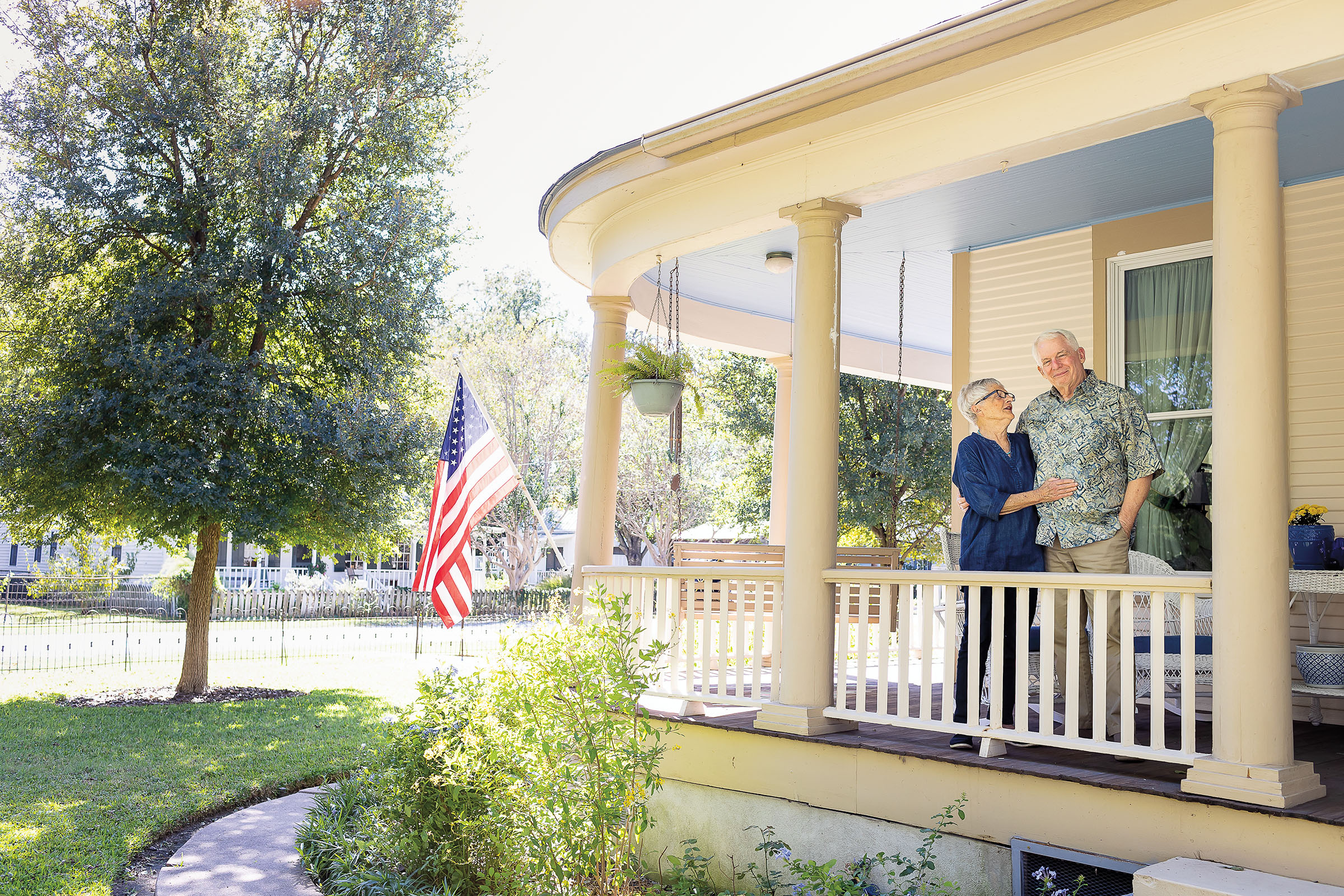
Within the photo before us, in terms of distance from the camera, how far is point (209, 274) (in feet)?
38.7

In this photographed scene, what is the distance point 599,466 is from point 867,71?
137 inches

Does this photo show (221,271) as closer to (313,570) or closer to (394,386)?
(394,386)

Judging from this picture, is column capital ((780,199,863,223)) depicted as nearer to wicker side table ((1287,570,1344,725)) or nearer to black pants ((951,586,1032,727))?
black pants ((951,586,1032,727))

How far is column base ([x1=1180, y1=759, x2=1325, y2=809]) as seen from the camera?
3.50m

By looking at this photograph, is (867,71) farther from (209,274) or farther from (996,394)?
(209,274)

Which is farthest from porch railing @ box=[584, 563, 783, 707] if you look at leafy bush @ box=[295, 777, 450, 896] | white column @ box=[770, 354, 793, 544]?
white column @ box=[770, 354, 793, 544]

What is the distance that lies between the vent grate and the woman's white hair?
1.89 meters

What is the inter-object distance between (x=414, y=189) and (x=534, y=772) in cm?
1123

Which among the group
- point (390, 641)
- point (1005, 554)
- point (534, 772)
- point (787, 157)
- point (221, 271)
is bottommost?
point (390, 641)

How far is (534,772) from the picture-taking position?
444 cm

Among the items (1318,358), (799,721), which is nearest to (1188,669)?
(799,721)

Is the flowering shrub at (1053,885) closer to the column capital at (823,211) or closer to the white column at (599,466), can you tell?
the column capital at (823,211)

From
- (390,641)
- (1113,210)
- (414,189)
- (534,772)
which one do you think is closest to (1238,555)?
(534,772)

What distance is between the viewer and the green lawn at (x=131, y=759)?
19.6 ft
